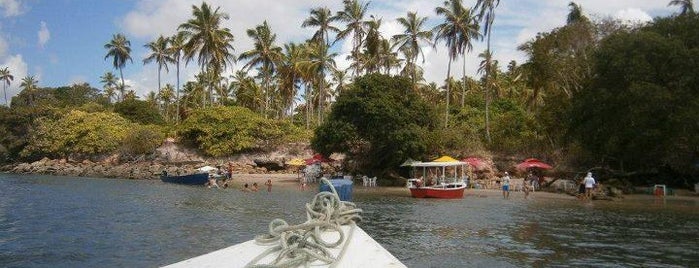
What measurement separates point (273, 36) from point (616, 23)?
35671 millimetres

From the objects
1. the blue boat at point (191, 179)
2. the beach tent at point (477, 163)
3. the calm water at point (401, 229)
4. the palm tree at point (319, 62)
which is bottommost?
the calm water at point (401, 229)

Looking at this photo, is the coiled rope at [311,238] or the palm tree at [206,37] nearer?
the coiled rope at [311,238]

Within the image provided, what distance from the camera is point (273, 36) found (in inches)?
2445

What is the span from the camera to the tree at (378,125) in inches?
1612

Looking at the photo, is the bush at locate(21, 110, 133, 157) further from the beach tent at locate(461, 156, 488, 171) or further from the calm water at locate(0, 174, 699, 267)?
the beach tent at locate(461, 156, 488, 171)

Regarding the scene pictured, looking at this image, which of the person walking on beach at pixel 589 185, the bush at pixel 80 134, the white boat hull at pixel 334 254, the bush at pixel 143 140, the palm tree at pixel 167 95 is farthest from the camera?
the palm tree at pixel 167 95

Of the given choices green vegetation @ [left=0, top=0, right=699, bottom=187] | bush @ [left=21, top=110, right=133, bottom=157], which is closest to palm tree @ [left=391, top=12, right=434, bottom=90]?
green vegetation @ [left=0, top=0, right=699, bottom=187]

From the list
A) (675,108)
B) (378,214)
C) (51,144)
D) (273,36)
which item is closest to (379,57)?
(273,36)

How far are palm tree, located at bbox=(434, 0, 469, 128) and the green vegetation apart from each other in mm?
99

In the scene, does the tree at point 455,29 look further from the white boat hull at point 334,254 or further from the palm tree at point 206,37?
the white boat hull at point 334,254

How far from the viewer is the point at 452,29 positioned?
48938 millimetres

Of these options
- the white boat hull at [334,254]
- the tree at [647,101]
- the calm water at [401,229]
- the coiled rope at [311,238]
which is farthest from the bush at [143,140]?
the white boat hull at [334,254]

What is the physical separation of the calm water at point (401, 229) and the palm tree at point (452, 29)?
2156 centimetres

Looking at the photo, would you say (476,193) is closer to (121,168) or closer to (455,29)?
(455,29)
